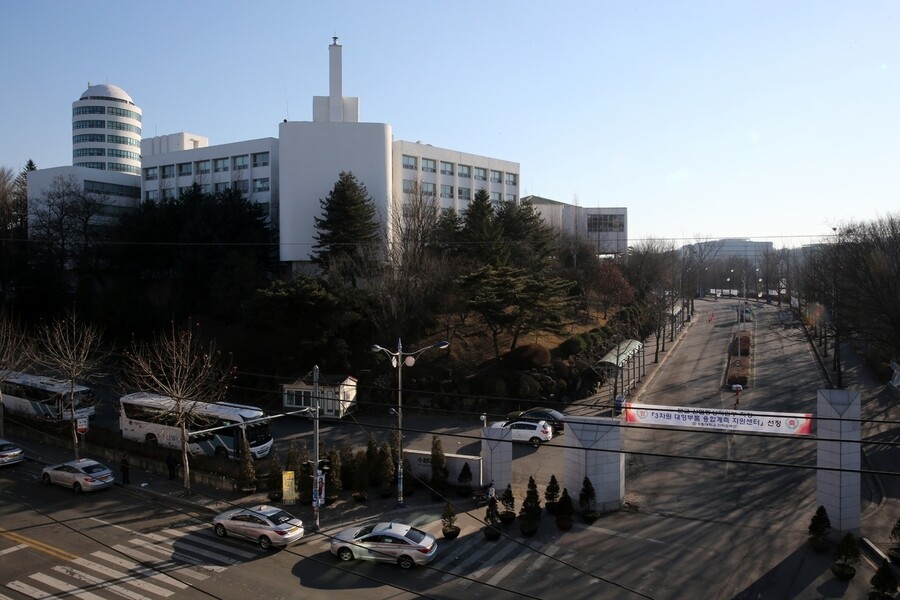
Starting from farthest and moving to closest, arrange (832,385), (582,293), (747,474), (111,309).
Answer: (582,293) < (111,309) < (832,385) < (747,474)

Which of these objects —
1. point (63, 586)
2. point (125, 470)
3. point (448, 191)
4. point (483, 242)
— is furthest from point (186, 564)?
point (448, 191)

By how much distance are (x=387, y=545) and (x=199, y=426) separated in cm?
1233

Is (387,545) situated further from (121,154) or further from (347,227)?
(121,154)

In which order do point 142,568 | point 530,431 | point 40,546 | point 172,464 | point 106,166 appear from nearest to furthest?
point 142,568, point 40,546, point 172,464, point 530,431, point 106,166

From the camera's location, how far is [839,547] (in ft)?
51.4

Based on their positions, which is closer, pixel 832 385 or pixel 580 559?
pixel 580 559

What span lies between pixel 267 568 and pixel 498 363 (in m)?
21.4

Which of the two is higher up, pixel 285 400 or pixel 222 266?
pixel 222 266

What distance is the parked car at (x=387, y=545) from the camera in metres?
15.9

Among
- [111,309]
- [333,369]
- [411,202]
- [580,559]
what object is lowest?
[580,559]

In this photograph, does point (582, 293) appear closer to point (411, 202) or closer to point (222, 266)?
point (411, 202)

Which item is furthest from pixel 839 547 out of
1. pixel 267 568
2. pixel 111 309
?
pixel 111 309

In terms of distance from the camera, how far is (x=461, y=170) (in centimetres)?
6056

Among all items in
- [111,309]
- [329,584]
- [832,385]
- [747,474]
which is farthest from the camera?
[111,309]
